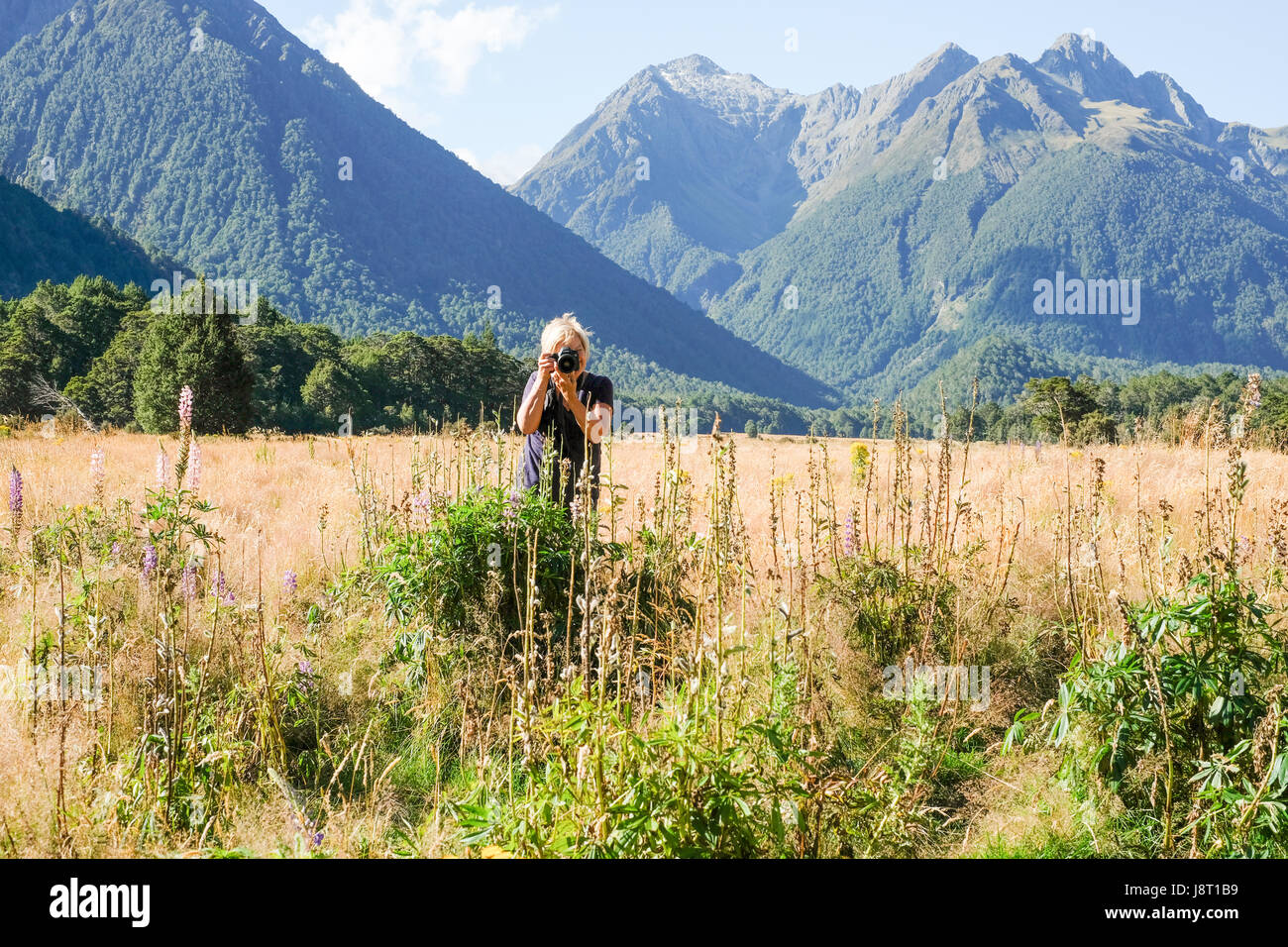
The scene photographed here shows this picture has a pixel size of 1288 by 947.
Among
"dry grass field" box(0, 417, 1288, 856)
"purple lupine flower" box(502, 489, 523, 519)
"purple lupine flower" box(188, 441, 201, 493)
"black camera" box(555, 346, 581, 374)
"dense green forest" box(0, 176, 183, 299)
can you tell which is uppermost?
"dense green forest" box(0, 176, 183, 299)

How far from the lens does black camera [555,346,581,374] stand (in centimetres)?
462

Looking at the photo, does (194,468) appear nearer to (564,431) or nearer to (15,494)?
(15,494)

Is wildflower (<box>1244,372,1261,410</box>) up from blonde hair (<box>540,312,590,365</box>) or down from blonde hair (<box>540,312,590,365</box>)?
down

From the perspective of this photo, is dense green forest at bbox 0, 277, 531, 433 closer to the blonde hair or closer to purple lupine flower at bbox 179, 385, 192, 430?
the blonde hair

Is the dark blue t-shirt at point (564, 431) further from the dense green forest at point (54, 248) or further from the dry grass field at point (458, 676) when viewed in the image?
the dense green forest at point (54, 248)

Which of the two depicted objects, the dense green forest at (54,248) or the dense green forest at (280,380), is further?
the dense green forest at (54,248)

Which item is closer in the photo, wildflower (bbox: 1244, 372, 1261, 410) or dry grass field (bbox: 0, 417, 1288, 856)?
dry grass field (bbox: 0, 417, 1288, 856)

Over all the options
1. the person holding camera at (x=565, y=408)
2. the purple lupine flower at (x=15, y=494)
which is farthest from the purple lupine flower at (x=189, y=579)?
the person holding camera at (x=565, y=408)

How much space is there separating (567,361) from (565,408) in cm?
38

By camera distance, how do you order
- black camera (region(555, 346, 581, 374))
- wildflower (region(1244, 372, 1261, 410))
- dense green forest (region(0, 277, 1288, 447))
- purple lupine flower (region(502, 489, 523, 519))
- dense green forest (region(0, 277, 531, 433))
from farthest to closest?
dense green forest (region(0, 277, 531, 433)) → dense green forest (region(0, 277, 1288, 447)) → black camera (region(555, 346, 581, 374)) → purple lupine flower (region(502, 489, 523, 519)) → wildflower (region(1244, 372, 1261, 410))

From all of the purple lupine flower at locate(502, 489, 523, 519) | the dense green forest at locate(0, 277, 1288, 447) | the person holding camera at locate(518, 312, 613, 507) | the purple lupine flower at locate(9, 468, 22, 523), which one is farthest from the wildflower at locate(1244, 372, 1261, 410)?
the dense green forest at locate(0, 277, 1288, 447)

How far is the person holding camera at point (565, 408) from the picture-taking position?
4.63 m
